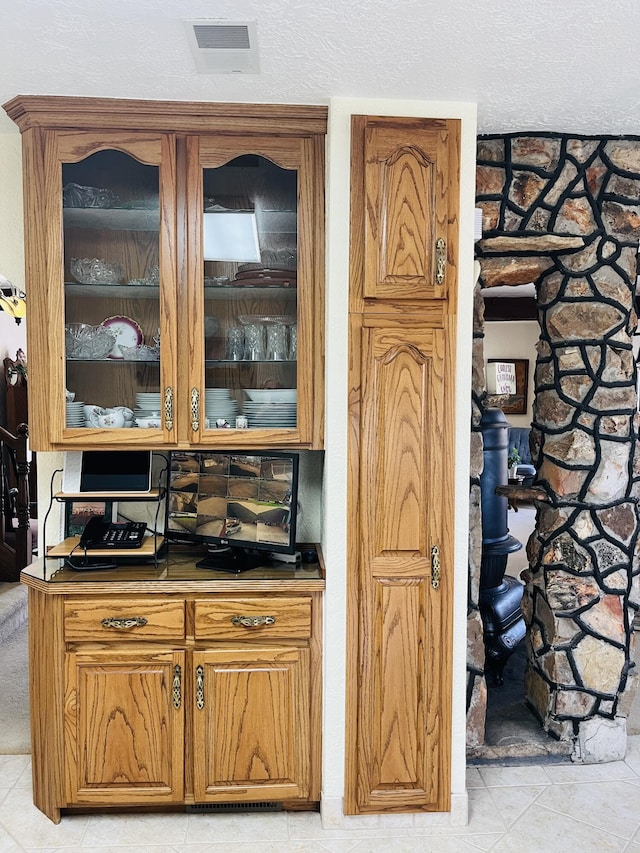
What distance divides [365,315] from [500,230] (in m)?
0.76

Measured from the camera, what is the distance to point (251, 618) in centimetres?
247

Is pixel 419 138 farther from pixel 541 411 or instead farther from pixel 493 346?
pixel 493 346

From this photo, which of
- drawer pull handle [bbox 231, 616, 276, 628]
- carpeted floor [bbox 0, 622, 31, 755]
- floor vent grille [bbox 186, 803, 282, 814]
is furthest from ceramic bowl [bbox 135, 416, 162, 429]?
carpeted floor [bbox 0, 622, 31, 755]

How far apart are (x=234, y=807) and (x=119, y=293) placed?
191 cm

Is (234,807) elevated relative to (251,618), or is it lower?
lower

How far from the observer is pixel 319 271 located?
2.50 metres

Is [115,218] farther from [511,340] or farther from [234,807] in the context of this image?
[511,340]

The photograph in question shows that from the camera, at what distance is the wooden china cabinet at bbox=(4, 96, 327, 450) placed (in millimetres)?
2422

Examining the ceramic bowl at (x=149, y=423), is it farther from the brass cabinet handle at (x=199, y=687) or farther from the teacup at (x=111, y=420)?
the brass cabinet handle at (x=199, y=687)

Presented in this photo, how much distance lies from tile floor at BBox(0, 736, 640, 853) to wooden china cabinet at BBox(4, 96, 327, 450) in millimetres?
1340

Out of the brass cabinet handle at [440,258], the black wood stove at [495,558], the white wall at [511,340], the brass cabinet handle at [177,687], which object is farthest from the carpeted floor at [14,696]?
the white wall at [511,340]

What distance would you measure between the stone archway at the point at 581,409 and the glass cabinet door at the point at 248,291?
2.66 ft

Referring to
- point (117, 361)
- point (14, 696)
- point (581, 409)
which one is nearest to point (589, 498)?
point (581, 409)

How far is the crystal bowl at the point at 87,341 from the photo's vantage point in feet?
8.16
